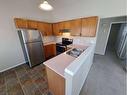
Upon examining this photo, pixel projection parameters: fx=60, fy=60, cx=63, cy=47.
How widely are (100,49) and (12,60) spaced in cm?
494

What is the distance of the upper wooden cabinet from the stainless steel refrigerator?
2079mm

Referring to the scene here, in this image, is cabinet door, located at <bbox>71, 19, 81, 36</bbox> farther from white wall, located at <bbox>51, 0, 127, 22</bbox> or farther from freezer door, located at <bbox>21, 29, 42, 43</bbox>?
freezer door, located at <bbox>21, 29, 42, 43</bbox>

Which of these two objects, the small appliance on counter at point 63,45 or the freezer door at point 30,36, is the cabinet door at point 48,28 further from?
the small appliance on counter at point 63,45

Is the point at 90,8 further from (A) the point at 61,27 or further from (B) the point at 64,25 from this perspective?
(A) the point at 61,27

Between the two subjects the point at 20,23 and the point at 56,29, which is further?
the point at 56,29

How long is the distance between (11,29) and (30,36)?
809 millimetres

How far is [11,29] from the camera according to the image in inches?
96.1

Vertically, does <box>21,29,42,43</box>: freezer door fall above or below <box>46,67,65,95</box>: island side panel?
above

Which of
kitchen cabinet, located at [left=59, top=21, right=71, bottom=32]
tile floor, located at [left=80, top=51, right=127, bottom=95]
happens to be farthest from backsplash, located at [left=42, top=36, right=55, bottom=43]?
tile floor, located at [left=80, top=51, right=127, bottom=95]

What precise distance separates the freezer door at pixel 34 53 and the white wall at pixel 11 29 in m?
0.68

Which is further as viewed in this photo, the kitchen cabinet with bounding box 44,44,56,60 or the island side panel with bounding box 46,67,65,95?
the kitchen cabinet with bounding box 44,44,56,60

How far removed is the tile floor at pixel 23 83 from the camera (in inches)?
63.6

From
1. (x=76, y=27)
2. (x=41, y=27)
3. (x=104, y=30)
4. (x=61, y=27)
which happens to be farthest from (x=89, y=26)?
(x=41, y=27)

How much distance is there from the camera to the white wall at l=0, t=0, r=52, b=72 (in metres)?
2.23
